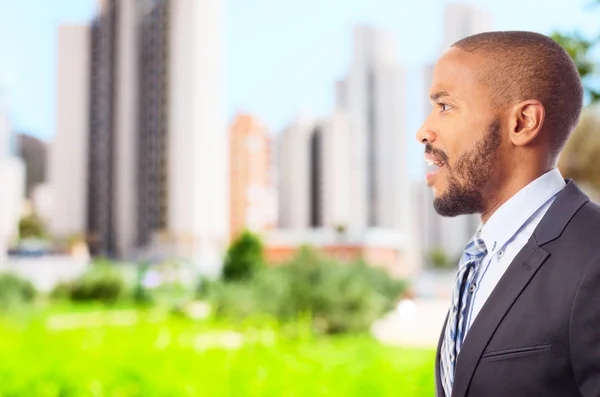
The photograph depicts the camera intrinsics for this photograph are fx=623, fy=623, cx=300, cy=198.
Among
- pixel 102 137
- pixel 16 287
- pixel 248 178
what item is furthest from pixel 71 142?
pixel 16 287

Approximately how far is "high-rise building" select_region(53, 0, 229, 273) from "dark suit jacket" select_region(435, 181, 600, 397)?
18.5m

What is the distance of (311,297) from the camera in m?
5.61

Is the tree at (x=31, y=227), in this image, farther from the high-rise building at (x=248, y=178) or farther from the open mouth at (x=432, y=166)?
the open mouth at (x=432, y=166)

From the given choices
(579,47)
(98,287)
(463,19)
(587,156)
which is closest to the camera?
(579,47)

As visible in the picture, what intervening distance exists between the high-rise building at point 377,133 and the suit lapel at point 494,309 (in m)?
21.6

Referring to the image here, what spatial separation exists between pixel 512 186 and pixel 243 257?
780 centimetres

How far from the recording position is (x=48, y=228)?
21.5 metres

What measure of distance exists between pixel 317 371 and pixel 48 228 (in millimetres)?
21552

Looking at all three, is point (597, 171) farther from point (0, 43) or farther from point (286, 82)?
point (286, 82)

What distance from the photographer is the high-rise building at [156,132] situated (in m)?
18.8

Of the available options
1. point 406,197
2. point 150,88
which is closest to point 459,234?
point 406,197

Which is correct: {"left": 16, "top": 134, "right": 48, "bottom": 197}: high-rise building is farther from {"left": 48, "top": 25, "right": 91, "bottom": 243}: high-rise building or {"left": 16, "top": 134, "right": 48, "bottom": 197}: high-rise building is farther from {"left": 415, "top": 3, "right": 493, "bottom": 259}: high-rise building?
{"left": 415, "top": 3, "right": 493, "bottom": 259}: high-rise building

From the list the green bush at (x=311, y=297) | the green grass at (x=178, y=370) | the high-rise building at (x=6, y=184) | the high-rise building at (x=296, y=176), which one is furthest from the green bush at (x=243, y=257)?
the high-rise building at (x=296, y=176)

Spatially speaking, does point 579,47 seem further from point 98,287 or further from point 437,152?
point 98,287
